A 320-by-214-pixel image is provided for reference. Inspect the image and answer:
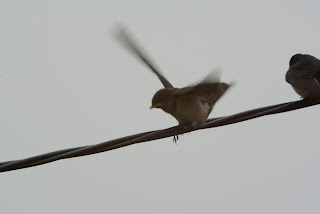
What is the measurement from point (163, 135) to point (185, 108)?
1.00 m

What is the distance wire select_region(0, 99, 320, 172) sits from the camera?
12.1 ft

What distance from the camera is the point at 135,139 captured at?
12.6 feet

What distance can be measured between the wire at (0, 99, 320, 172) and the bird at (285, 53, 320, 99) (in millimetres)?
594

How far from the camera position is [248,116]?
3.91 metres

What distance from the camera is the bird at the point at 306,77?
486 cm

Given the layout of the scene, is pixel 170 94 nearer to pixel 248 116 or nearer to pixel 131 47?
pixel 131 47

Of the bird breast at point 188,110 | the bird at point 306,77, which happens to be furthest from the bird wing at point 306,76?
the bird breast at point 188,110

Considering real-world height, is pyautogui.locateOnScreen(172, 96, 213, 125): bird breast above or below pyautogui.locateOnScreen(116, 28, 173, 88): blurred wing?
below

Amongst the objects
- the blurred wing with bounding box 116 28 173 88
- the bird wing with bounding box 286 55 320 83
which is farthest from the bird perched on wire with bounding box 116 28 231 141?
the bird wing with bounding box 286 55 320 83

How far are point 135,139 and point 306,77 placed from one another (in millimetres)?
2133

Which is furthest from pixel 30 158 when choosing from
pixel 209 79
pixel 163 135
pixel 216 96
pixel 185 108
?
pixel 216 96

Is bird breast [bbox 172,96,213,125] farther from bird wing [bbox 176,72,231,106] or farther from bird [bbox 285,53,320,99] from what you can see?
bird [bbox 285,53,320,99]

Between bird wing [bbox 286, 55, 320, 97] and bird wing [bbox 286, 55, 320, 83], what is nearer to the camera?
bird wing [bbox 286, 55, 320, 97]

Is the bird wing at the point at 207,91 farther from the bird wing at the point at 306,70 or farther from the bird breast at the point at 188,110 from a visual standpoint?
the bird wing at the point at 306,70
